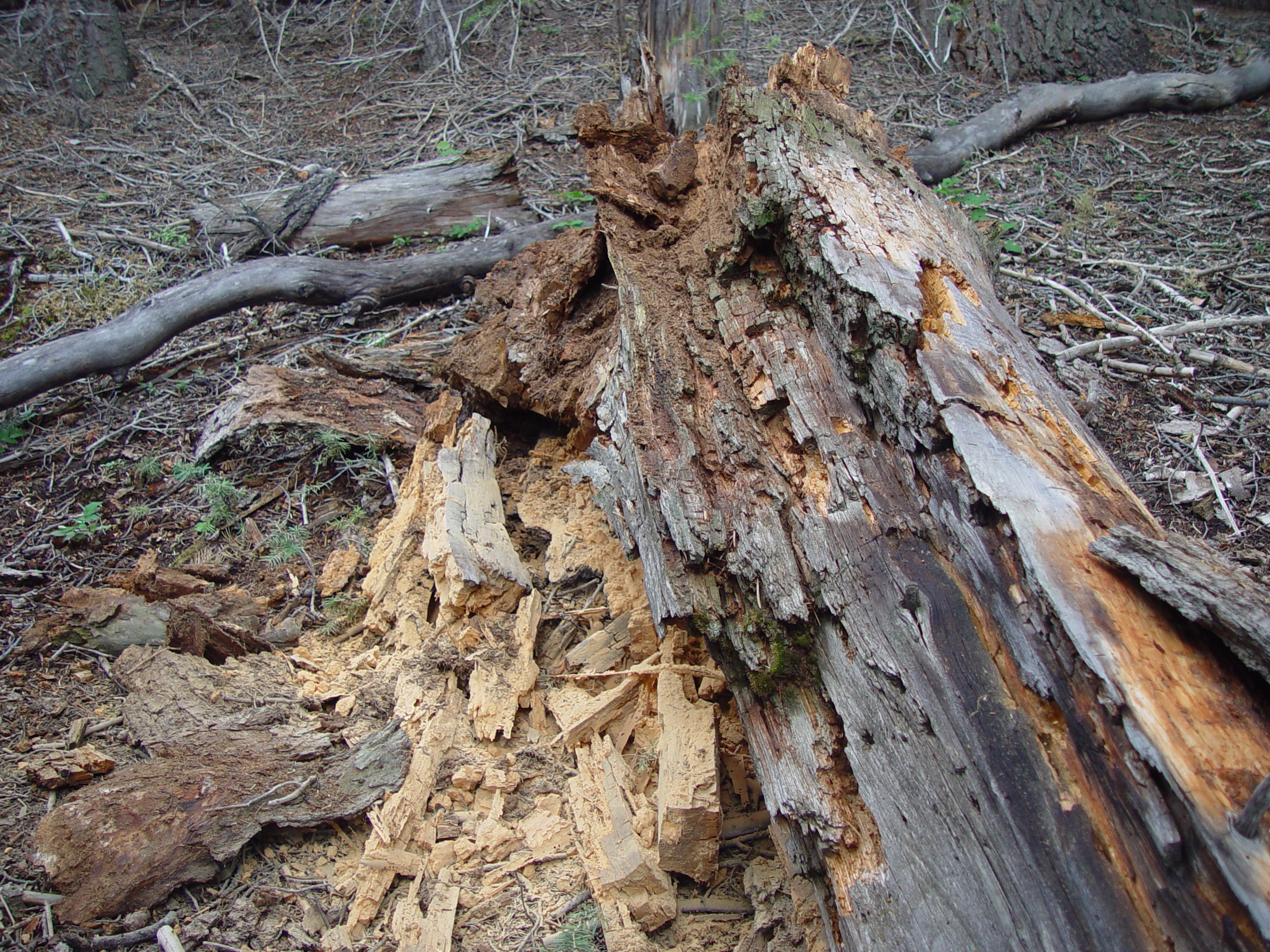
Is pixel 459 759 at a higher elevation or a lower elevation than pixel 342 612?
higher

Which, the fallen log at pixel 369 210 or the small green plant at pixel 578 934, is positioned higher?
the small green plant at pixel 578 934

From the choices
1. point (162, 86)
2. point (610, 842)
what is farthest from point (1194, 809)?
point (162, 86)

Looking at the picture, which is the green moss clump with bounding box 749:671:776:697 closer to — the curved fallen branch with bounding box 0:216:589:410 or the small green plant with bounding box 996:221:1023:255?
the curved fallen branch with bounding box 0:216:589:410

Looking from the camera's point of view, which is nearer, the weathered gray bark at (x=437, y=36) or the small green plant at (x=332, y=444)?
the small green plant at (x=332, y=444)

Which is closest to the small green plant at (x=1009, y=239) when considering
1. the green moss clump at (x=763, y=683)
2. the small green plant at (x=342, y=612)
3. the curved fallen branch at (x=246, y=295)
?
the curved fallen branch at (x=246, y=295)

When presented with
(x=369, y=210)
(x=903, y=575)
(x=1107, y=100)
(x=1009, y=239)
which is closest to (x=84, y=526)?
(x=369, y=210)

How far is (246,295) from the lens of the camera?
4.07m

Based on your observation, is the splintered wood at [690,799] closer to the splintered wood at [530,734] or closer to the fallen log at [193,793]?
the splintered wood at [530,734]

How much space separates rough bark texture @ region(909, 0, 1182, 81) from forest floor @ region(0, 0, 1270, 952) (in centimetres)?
30

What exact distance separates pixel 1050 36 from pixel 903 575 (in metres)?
6.47

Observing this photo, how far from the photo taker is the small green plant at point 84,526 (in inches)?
121

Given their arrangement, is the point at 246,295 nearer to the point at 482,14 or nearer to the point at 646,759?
the point at 646,759

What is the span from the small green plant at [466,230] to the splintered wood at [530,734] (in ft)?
8.67

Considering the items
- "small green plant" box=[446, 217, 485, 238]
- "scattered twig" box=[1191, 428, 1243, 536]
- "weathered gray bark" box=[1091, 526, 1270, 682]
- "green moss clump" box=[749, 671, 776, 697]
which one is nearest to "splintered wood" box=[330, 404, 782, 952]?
"green moss clump" box=[749, 671, 776, 697]
